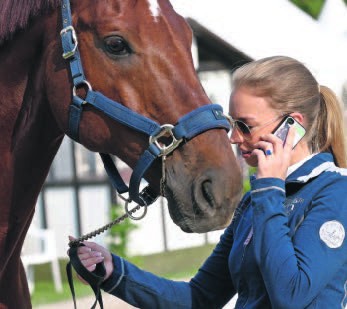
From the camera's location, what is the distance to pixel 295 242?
212 cm

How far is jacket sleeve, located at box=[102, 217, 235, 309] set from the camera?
2529 mm

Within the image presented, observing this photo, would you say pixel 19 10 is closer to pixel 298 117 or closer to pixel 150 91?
pixel 150 91

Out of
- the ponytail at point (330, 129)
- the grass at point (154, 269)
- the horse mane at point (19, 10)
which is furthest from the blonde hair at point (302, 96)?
the grass at point (154, 269)

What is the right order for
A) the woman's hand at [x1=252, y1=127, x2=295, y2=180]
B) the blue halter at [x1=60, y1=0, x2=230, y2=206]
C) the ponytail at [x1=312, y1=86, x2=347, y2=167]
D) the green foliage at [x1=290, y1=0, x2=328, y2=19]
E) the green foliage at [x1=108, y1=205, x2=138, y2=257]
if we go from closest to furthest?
1. the woman's hand at [x1=252, y1=127, x2=295, y2=180]
2. the blue halter at [x1=60, y1=0, x2=230, y2=206]
3. the ponytail at [x1=312, y1=86, x2=347, y2=167]
4. the green foliage at [x1=108, y1=205, x2=138, y2=257]
5. the green foliage at [x1=290, y1=0, x2=328, y2=19]

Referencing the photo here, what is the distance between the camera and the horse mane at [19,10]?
2482 mm

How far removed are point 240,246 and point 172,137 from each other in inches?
15.3

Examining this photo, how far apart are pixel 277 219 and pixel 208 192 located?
A: 23 centimetres

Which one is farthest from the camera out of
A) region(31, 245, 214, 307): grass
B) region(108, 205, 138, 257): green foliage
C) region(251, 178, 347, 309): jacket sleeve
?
region(108, 205, 138, 257): green foliage

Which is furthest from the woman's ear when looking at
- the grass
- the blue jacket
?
the grass

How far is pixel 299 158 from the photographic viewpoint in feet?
7.65

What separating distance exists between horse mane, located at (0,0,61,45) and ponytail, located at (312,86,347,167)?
912mm

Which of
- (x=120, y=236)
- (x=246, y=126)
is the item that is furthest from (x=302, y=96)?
(x=120, y=236)

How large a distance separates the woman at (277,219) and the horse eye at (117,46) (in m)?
0.36

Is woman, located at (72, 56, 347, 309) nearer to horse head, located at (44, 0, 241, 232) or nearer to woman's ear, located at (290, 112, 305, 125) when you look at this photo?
woman's ear, located at (290, 112, 305, 125)
